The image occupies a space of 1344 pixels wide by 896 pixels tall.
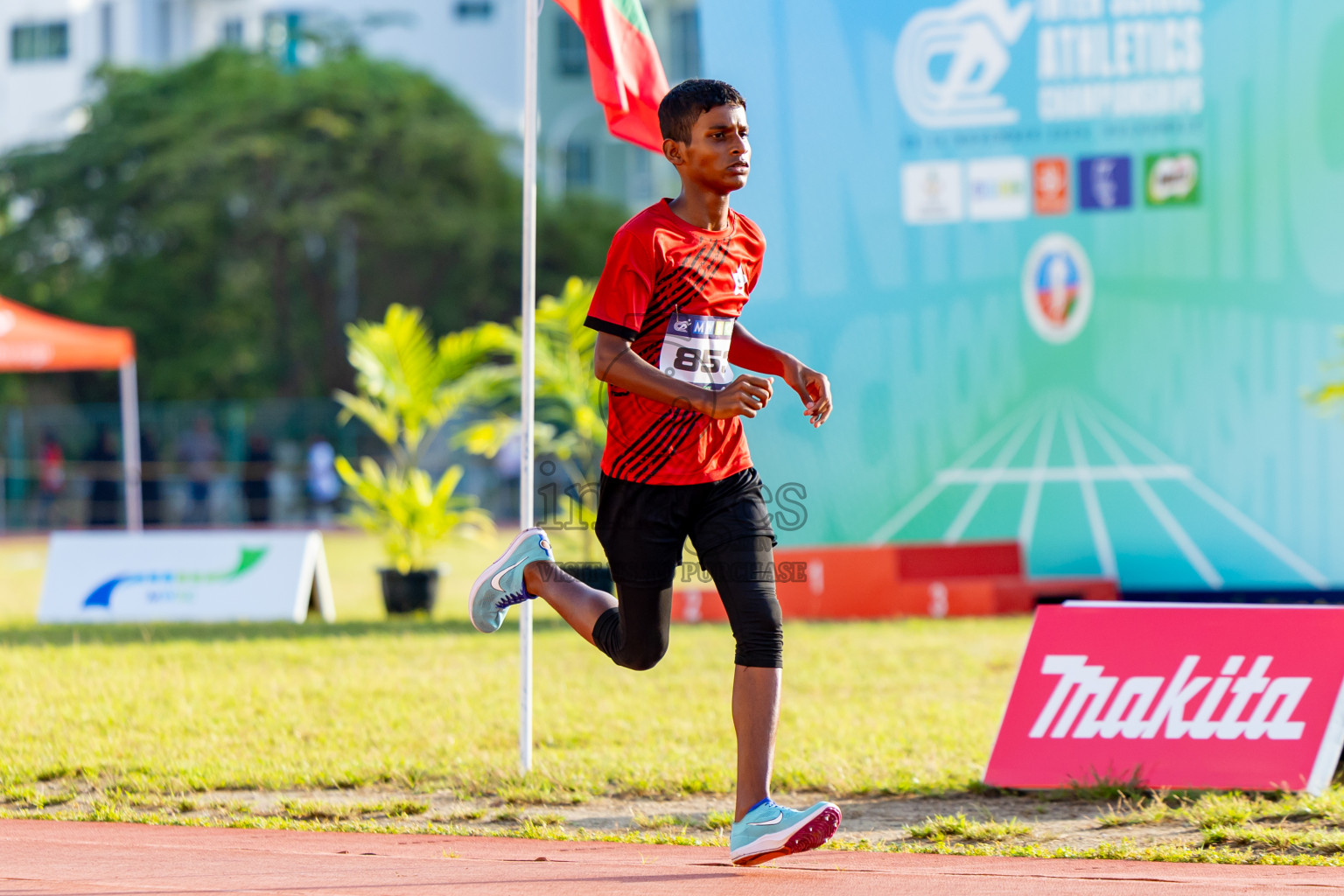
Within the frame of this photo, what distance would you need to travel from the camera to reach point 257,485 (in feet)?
90.9

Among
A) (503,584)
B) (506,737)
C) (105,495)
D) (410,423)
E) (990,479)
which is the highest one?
(410,423)

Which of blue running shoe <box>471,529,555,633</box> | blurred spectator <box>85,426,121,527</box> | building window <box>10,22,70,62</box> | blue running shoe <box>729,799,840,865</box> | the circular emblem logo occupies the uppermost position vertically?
building window <box>10,22,70,62</box>

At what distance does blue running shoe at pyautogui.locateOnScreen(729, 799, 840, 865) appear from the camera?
3883mm

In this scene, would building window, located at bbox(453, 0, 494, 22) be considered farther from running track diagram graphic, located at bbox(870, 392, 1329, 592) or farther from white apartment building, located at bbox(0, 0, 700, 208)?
running track diagram graphic, located at bbox(870, 392, 1329, 592)

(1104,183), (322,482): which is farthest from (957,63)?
(322,482)

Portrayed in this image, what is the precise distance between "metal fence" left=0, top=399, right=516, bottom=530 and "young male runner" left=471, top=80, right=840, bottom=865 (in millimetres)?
22871

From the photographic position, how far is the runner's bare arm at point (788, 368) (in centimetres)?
405

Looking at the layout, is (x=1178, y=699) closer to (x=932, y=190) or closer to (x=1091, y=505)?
(x=1091, y=505)

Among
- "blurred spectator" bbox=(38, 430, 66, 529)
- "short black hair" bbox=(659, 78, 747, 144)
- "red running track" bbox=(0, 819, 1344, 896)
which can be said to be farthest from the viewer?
"blurred spectator" bbox=(38, 430, 66, 529)

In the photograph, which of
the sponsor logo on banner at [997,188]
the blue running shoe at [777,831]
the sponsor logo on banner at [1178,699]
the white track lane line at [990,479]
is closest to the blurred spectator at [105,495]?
the white track lane line at [990,479]

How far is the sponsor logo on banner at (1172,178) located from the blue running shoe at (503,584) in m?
7.85

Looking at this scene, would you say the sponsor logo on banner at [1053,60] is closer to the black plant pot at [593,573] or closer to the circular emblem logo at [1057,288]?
the circular emblem logo at [1057,288]

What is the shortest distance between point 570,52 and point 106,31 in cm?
1495

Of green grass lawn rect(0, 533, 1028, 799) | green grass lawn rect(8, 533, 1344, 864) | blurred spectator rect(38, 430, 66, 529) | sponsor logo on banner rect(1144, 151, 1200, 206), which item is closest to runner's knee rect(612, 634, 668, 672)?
green grass lawn rect(8, 533, 1344, 864)
